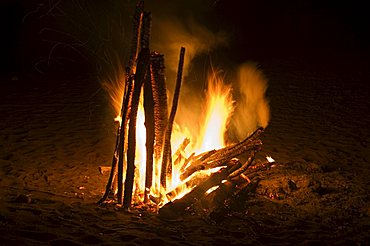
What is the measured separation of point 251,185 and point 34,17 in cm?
1410

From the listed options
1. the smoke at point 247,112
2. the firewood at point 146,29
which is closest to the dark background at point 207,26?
the smoke at point 247,112

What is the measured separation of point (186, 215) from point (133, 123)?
0.98 m

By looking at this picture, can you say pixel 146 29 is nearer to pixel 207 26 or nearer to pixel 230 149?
pixel 230 149

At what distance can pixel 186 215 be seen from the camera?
4.39 m

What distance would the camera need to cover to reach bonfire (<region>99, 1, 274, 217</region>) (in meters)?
4.31

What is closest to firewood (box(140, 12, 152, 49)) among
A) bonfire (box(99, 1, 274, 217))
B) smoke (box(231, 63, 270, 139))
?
bonfire (box(99, 1, 274, 217))

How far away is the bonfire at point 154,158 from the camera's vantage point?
431 centimetres

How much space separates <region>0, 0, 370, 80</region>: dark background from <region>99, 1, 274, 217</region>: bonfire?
5.37 m

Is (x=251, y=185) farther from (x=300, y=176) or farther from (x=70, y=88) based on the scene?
(x=70, y=88)

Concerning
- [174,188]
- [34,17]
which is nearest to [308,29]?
[34,17]

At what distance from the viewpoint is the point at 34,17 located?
16.8 m

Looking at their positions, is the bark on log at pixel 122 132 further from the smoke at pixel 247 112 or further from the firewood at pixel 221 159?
the smoke at pixel 247 112

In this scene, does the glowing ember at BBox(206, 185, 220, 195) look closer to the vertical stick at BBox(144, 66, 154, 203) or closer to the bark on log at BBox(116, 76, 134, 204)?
the vertical stick at BBox(144, 66, 154, 203)

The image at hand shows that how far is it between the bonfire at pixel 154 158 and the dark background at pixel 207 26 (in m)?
5.37
